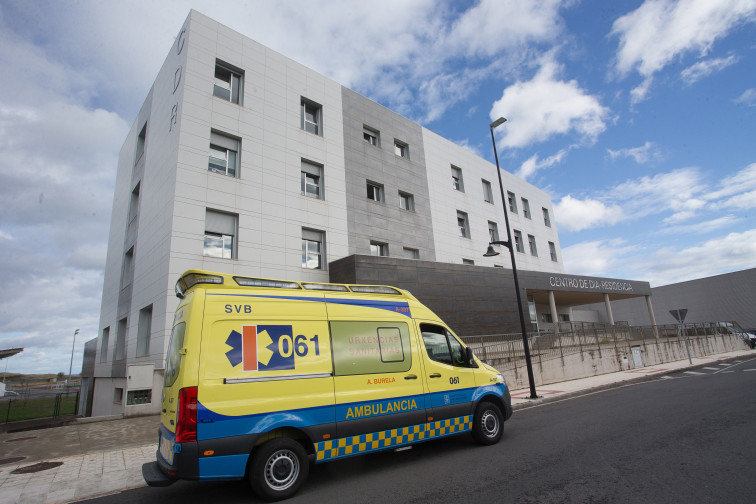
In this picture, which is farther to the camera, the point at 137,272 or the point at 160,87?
the point at 160,87

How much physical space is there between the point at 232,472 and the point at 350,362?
6.09 ft

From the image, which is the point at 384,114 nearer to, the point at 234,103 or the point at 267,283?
the point at 234,103

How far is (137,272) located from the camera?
17500 mm

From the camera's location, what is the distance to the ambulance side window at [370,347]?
5289 millimetres

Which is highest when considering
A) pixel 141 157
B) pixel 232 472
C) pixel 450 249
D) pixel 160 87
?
pixel 160 87

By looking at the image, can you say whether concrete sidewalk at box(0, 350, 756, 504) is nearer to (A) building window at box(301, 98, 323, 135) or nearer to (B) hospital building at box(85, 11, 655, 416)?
(B) hospital building at box(85, 11, 655, 416)

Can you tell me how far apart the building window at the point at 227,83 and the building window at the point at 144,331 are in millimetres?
9520

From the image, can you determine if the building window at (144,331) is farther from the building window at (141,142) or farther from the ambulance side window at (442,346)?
the ambulance side window at (442,346)

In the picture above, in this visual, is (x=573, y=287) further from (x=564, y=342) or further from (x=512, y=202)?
(x=564, y=342)

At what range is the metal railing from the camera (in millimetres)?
15109

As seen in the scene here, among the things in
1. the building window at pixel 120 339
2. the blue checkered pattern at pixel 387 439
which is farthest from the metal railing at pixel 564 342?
the building window at pixel 120 339

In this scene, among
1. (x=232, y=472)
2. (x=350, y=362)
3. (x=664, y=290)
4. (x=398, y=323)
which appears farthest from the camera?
(x=664, y=290)

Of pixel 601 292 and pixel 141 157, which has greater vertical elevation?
pixel 141 157

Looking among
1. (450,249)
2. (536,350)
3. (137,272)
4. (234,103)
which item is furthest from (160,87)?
(536,350)
